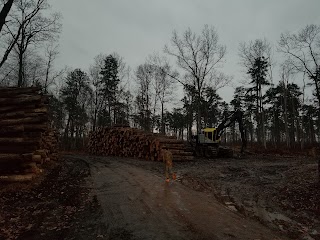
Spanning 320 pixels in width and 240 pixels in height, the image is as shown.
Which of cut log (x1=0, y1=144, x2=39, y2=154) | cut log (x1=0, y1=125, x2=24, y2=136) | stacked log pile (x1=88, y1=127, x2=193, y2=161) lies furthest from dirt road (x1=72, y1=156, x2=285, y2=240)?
stacked log pile (x1=88, y1=127, x2=193, y2=161)

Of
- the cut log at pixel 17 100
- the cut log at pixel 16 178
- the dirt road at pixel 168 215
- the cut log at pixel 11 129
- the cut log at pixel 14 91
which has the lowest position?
the dirt road at pixel 168 215

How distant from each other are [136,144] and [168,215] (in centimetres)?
1561

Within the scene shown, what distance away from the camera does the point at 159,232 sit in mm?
5141

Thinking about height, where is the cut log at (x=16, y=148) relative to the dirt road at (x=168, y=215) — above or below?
above

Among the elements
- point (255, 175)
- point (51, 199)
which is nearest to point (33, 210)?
point (51, 199)

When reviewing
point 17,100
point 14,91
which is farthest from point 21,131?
point 14,91

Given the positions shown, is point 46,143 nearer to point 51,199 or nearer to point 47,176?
point 47,176

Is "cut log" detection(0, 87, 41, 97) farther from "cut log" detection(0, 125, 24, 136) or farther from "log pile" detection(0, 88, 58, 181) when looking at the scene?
"cut log" detection(0, 125, 24, 136)

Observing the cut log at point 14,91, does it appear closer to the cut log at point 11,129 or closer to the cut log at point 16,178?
the cut log at point 11,129

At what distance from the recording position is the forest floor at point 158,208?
17.3ft

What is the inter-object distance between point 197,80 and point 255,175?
74.4 ft

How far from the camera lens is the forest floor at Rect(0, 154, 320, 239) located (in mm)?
5266

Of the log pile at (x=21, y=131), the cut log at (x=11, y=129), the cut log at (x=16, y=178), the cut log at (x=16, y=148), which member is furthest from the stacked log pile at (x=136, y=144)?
the cut log at (x=16, y=178)

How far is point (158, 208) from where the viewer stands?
671 centimetres
